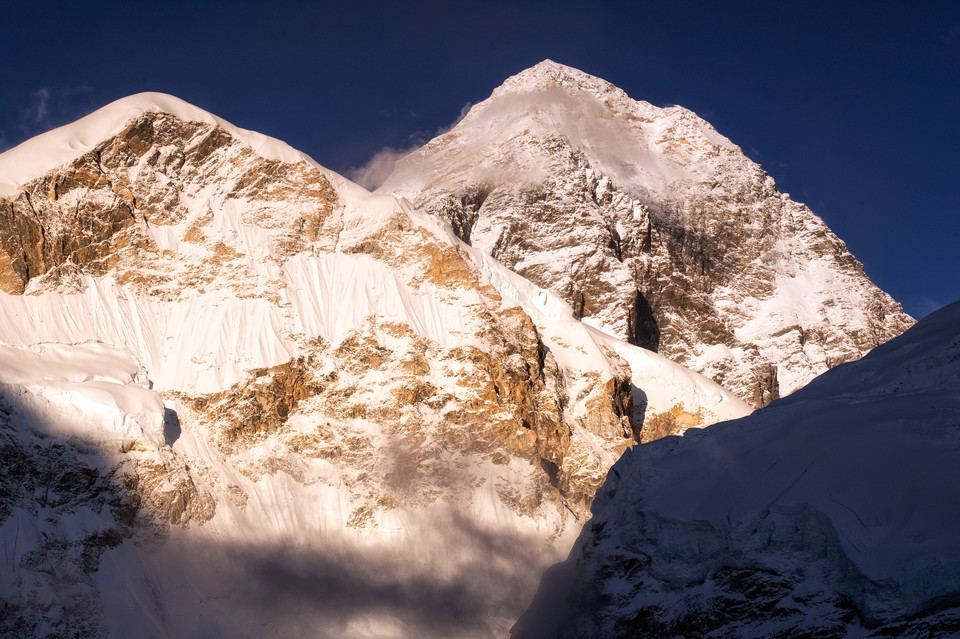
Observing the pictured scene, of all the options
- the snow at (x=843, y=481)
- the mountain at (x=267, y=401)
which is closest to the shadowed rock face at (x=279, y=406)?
the mountain at (x=267, y=401)

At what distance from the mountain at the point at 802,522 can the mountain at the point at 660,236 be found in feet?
290

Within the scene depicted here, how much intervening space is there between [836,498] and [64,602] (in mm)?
50973

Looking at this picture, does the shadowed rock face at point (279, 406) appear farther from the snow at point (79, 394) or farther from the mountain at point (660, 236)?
the mountain at point (660, 236)

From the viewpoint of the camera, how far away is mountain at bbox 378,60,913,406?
13038 centimetres

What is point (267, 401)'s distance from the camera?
8150 cm

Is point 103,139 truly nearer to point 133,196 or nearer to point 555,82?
point 133,196

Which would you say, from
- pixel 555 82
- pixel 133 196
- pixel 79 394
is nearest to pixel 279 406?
pixel 79 394

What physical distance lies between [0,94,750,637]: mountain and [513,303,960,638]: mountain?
35724 mm

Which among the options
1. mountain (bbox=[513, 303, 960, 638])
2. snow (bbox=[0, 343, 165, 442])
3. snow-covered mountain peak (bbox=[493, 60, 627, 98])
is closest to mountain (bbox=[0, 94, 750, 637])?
snow (bbox=[0, 343, 165, 442])

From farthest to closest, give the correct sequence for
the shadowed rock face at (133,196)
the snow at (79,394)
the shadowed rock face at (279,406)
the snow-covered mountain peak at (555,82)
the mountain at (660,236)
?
the snow-covered mountain peak at (555,82) → the mountain at (660,236) → the shadowed rock face at (133,196) → the snow at (79,394) → the shadowed rock face at (279,406)

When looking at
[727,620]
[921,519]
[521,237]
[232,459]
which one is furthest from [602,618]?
[521,237]

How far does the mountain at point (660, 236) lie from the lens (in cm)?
13038

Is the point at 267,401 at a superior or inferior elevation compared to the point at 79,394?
superior

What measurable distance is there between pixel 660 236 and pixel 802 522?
121808 millimetres
